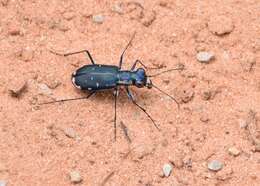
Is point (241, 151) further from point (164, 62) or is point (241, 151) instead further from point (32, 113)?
point (32, 113)

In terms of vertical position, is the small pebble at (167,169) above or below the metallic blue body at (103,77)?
below

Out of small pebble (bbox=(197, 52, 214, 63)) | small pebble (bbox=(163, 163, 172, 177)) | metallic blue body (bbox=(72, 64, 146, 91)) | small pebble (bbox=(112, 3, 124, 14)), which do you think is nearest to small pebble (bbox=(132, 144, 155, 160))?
small pebble (bbox=(163, 163, 172, 177))

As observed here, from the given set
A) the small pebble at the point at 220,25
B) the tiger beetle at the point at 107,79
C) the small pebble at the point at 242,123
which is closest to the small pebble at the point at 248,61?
the small pebble at the point at 220,25

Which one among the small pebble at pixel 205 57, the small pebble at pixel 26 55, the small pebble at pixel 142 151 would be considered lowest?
the small pebble at pixel 142 151

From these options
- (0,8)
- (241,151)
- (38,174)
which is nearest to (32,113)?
(38,174)

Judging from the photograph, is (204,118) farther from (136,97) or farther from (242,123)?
(136,97)

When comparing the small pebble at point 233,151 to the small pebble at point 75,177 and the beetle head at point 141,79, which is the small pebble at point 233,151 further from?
the small pebble at point 75,177

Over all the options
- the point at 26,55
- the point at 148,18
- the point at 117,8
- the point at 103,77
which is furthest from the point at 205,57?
the point at 26,55
